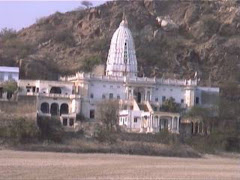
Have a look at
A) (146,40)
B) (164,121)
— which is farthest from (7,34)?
(164,121)

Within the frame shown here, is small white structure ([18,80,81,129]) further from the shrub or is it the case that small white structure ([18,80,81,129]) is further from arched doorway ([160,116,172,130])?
the shrub

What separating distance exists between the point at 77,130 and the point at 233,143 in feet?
51.4

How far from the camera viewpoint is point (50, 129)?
65625 millimetres

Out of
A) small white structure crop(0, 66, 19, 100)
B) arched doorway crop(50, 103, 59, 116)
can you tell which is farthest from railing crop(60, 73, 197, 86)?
small white structure crop(0, 66, 19, 100)

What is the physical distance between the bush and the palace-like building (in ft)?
11.3

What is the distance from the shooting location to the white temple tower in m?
87.7

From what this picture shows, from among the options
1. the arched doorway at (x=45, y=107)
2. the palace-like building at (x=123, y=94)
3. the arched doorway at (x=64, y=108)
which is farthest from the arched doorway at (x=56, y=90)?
the arched doorway at (x=45, y=107)

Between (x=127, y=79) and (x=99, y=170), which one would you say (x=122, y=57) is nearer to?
(x=127, y=79)

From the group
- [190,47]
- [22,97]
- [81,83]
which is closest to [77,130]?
[22,97]

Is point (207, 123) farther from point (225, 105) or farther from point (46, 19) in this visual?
point (46, 19)

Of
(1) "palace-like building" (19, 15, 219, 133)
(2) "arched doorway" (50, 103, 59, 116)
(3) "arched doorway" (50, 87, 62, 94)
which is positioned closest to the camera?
(1) "palace-like building" (19, 15, 219, 133)

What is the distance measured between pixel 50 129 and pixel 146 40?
43826 mm

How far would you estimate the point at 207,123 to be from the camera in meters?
76.9

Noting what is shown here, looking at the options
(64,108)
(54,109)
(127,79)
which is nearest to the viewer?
(54,109)
